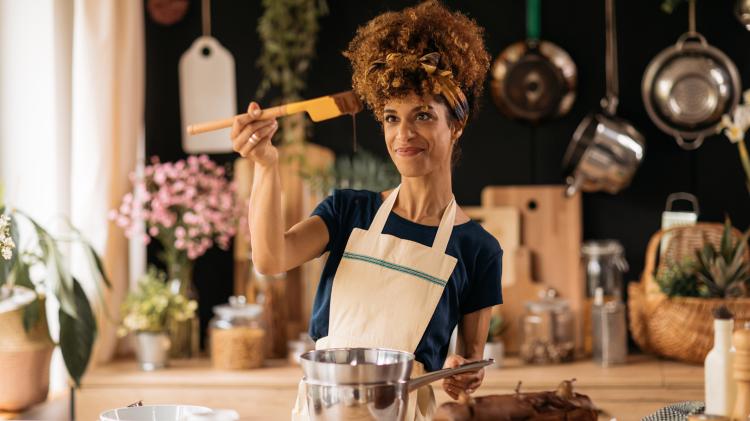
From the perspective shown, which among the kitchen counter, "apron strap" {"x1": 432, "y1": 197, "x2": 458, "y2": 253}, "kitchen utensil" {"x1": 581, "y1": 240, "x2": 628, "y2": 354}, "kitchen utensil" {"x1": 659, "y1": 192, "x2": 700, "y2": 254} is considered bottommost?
the kitchen counter

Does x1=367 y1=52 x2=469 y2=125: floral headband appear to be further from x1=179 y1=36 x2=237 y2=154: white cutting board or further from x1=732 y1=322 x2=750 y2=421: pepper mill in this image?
x1=179 y1=36 x2=237 y2=154: white cutting board

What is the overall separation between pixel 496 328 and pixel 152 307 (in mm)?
1040

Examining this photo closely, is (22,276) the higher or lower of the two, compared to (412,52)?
lower

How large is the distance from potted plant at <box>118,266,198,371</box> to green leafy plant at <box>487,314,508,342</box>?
90 cm

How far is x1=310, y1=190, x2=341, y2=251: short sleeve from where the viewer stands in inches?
67.7

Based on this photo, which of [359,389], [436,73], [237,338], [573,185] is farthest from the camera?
[573,185]

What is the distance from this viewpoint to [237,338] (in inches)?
110

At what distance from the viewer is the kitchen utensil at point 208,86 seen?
3102 mm

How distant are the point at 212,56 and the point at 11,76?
705 millimetres

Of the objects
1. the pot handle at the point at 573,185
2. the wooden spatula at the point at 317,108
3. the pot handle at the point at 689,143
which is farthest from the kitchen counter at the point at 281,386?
the wooden spatula at the point at 317,108

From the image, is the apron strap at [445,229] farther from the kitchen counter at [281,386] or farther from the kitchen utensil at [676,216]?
the kitchen utensil at [676,216]

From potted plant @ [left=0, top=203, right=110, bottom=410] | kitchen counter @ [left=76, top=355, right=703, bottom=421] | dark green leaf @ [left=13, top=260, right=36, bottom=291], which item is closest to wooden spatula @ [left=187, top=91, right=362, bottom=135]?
potted plant @ [left=0, top=203, right=110, bottom=410]

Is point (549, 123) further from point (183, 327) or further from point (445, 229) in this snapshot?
point (445, 229)

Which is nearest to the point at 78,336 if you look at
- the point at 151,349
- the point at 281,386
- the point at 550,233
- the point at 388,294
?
the point at 151,349
